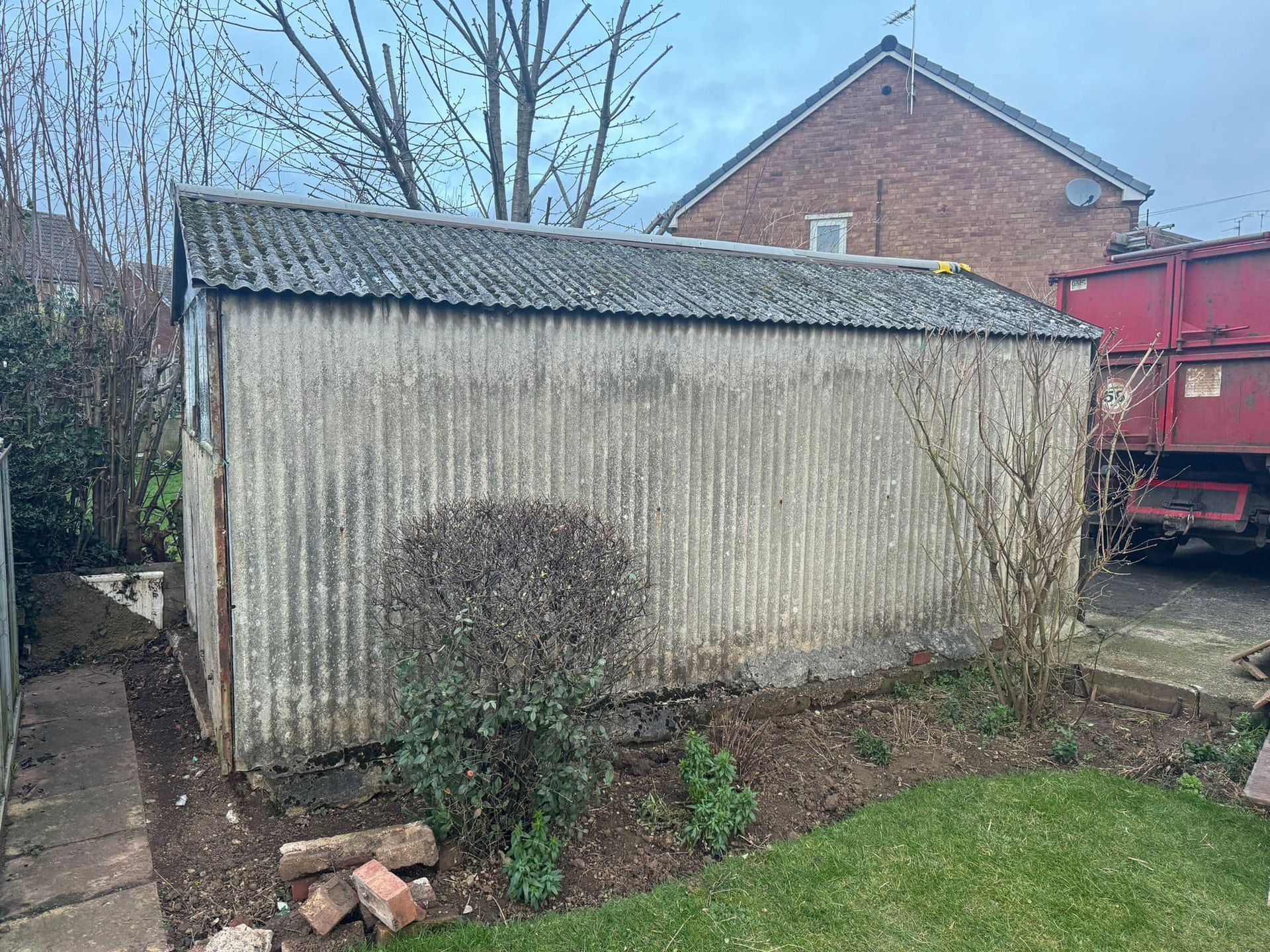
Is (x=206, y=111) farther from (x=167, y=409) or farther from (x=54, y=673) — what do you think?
(x=54, y=673)

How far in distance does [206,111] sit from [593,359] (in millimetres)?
8381

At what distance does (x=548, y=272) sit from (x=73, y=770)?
4712mm

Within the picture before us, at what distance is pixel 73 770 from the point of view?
5266 mm

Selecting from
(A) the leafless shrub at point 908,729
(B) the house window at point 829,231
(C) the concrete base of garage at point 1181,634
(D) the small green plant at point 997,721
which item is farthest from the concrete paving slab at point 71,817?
(B) the house window at point 829,231

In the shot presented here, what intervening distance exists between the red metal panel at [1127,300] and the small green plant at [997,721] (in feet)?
16.6

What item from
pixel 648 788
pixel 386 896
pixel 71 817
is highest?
pixel 386 896

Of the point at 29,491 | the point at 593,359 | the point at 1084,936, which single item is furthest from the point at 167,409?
the point at 1084,936

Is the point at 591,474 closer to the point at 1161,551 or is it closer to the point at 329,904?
the point at 329,904

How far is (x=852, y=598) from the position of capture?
6625mm

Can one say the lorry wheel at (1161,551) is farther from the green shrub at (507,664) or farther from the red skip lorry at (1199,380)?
the green shrub at (507,664)

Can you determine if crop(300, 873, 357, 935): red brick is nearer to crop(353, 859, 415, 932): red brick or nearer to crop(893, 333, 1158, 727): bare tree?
crop(353, 859, 415, 932): red brick

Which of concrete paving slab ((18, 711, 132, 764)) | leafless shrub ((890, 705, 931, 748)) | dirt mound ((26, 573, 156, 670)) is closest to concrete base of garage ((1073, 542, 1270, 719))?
leafless shrub ((890, 705, 931, 748))

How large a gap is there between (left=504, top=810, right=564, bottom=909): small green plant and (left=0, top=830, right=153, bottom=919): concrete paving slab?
194cm

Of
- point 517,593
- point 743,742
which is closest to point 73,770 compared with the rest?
point 517,593
